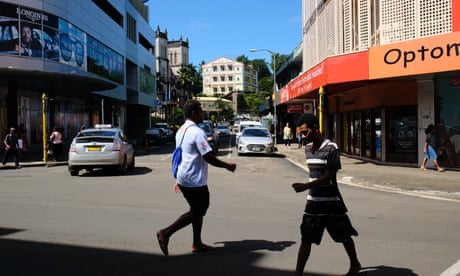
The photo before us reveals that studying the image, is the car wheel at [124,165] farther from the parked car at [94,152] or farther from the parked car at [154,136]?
the parked car at [154,136]

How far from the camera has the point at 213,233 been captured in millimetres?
7035

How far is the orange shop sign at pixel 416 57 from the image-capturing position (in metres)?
14.6

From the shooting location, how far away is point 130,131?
201ft

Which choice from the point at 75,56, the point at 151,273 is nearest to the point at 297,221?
the point at 151,273

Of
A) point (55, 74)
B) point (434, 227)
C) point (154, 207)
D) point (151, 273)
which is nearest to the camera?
point (151, 273)

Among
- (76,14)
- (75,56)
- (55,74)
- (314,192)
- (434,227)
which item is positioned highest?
(76,14)

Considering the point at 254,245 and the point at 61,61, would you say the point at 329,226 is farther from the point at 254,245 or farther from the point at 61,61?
the point at 61,61

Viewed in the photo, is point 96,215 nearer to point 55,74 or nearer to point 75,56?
point 55,74

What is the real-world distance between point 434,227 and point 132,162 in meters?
12.5

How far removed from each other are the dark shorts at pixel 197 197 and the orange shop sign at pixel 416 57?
11725 millimetres

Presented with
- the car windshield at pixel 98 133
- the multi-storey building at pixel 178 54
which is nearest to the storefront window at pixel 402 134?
the car windshield at pixel 98 133

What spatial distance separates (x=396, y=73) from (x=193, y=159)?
39.7 ft

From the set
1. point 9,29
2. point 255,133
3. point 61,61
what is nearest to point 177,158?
point 255,133

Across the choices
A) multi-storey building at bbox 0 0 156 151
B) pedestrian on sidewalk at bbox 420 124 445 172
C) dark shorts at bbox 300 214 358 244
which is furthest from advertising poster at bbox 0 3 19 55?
dark shorts at bbox 300 214 358 244
